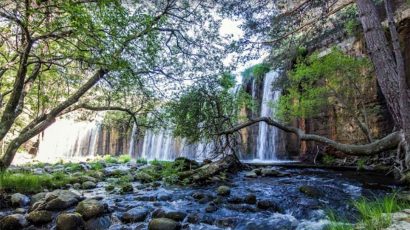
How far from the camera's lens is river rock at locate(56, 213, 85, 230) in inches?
165

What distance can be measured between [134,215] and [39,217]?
139 centimetres

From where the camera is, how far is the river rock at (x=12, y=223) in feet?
13.9

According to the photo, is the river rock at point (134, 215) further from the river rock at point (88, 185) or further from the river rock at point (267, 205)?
the river rock at point (88, 185)

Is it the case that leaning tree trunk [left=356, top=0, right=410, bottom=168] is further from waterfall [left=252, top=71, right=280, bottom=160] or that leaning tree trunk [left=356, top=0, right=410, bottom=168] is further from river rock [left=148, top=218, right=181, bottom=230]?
waterfall [left=252, top=71, right=280, bottom=160]

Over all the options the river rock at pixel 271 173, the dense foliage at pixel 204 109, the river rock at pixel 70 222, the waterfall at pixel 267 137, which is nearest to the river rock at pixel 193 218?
the river rock at pixel 70 222

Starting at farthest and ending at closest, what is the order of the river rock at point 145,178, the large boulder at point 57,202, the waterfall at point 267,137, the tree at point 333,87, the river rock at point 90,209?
the waterfall at point 267,137, the tree at point 333,87, the river rock at point 145,178, the large boulder at point 57,202, the river rock at point 90,209

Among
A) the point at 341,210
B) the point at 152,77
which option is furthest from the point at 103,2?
the point at 341,210

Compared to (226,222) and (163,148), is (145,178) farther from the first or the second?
(163,148)

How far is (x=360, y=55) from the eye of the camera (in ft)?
40.2

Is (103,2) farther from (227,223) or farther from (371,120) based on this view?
(371,120)

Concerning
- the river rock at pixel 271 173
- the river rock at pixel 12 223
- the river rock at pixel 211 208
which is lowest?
the river rock at pixel 12 223

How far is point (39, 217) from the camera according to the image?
4.52 meters

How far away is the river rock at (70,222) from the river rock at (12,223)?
0.55 meters

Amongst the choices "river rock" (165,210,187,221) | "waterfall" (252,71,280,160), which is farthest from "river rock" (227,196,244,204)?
"waterfall" (252,71,280,160)
